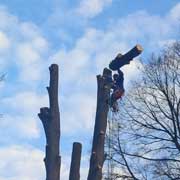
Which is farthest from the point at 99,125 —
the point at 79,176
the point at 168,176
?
the point at 168,176

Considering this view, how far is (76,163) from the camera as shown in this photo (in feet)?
32.9

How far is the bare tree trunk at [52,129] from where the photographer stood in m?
10.1

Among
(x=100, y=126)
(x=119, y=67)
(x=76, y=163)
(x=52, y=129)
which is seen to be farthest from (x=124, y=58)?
(x=76, y=163)

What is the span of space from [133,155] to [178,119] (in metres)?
2.17

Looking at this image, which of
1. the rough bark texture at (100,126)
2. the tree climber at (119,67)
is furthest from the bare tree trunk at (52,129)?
the tree climber at (119,67)

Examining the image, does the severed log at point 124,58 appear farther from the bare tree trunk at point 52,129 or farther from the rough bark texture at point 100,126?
the bare tree trunk at point 52,129

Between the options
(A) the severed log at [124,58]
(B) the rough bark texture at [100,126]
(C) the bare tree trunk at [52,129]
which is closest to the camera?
(A) the severed log at [124,58]

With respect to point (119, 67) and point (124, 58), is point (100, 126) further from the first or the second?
point (124, 58)

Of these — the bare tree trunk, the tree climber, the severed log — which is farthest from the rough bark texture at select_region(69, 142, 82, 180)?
the severed log

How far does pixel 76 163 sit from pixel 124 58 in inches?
86.1

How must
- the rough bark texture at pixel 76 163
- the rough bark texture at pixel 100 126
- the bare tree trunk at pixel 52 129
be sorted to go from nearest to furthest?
the rough bark texture at pixel 100 126
the rough bark texture at pixel 76 163
the bare tree trunk at pixel 52 129

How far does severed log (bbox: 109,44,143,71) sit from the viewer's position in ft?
31.1

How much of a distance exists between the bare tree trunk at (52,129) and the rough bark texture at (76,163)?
290 mm

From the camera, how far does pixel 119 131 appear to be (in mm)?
20156
